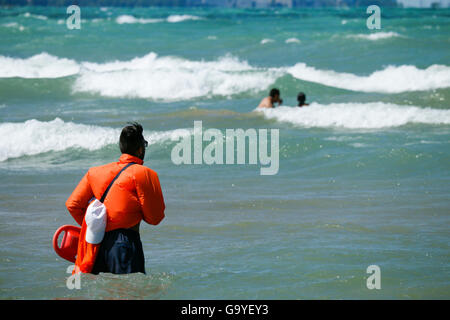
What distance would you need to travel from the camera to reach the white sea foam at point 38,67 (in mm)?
28470

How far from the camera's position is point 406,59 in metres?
30.0

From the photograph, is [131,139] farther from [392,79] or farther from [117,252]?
[392,79]

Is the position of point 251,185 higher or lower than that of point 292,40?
lower

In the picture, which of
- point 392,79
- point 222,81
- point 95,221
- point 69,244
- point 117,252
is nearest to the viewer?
point 95,221

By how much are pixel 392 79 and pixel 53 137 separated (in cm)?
1542

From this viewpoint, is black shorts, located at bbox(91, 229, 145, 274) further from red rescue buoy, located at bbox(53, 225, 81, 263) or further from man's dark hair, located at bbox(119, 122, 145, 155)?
man's dark hair, located at bbox(119, 122, 145, 155)

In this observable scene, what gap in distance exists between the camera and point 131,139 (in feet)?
15.2

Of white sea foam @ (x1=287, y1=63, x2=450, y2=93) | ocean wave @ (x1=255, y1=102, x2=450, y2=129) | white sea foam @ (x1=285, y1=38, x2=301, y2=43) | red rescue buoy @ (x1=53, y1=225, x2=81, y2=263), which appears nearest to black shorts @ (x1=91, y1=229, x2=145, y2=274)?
red rescue buoy @ (x1=53, y1=225, x2=81, y2=263)

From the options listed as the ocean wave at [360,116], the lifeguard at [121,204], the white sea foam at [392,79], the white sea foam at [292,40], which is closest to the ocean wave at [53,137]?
the ocean wave at [360,116]

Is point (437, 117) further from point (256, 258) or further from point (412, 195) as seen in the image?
point (256, 258)

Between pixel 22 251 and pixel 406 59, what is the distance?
25.7 metres

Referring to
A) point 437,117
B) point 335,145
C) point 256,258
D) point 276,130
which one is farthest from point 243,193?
point 437,117

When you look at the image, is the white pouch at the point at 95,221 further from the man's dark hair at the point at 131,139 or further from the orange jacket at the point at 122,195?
the man's dark hair at the point at 131,139

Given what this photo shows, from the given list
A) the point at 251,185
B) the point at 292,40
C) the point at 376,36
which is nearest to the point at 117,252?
the point at 251,185
